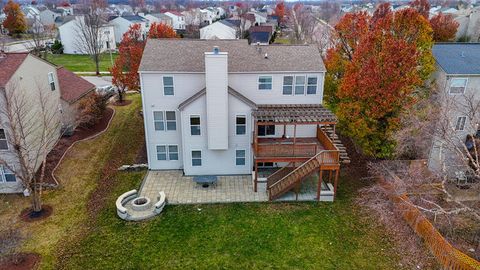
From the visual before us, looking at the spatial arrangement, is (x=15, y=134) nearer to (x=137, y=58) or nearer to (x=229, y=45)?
(x=229, y=45)

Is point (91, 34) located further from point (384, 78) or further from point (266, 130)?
point (384, 78)

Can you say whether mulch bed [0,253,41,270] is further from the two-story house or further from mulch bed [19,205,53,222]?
the two-story house

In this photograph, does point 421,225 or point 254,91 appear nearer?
point 421,225

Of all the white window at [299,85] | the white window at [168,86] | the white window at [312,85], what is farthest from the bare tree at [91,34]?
the white window at [312,85]

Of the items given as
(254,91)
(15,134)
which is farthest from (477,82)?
(15,134)

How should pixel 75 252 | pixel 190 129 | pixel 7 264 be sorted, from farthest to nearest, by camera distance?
pixel 190 129 < pixel 75 252 < pixel 7 264

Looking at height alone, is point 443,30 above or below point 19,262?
above

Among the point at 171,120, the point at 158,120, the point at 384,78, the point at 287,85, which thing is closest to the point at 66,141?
the point at 158,120
